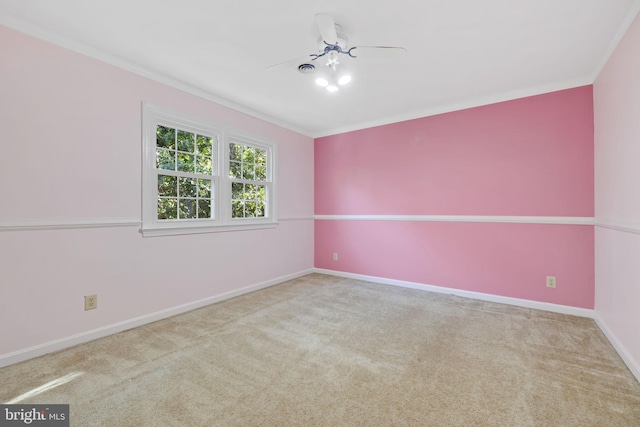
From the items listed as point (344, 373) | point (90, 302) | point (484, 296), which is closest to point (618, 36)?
point (484, 296)

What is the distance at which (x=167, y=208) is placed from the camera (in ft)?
9.45

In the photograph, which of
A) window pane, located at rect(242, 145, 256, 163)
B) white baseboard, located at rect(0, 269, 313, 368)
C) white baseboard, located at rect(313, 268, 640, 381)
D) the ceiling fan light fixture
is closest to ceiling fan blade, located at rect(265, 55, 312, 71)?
the ceiling fan light fixture

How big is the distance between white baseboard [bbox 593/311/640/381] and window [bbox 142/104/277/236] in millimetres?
3589

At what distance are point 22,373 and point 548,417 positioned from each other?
10.4ft

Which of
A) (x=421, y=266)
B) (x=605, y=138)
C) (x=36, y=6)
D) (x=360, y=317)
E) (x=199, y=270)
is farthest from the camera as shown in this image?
(x=421, y=266)

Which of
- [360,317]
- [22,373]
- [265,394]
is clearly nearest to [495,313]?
[360,317]

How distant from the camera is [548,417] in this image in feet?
4.75

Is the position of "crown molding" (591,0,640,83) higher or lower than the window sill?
higher

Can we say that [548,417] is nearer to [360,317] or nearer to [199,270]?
[360,317]

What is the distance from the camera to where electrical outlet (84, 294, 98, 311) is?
2271 mm

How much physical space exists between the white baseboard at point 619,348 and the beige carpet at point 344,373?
5 centimetres

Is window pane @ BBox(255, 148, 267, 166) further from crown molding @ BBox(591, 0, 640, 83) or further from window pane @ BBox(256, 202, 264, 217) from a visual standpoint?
crown molding @ BBox(591, 0, 640, 83)

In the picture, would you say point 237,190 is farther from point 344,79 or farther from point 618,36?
point 618,36

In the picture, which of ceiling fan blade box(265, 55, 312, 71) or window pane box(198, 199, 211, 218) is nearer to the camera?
ceiling fan blade box(265, 55, 312, 71)
